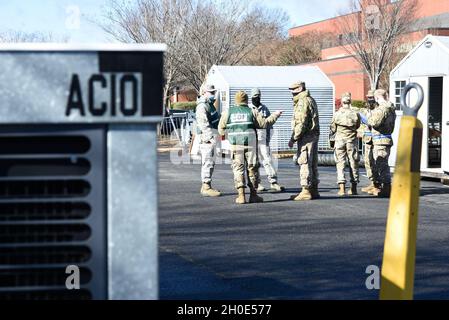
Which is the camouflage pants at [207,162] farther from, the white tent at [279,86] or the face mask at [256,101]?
the white tent at [279,86]

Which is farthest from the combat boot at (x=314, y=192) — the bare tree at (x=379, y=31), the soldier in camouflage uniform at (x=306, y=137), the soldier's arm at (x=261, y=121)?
the bare tree at (x=379, y=31)

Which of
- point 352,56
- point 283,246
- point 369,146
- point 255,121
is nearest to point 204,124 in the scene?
point 255,121

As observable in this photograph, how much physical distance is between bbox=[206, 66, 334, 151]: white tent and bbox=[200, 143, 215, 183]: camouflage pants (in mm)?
12864

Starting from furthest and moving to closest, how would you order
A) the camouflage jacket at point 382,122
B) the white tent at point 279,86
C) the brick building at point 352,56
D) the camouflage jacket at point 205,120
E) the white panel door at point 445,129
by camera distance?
1. the brick building at point 352,56
2. the white tent at point 279,86
3. the white panel door at point 445,129
4. the camouflage jacket at point 205,120
5. the camouflage jacket at point 382,122

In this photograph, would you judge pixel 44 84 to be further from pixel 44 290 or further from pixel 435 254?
pixel 435 254

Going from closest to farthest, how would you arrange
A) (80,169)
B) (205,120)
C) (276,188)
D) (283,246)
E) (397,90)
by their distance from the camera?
(80,169)
(283,246)
(205,120)
(276,188)
(397,90)

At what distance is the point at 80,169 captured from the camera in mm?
2400

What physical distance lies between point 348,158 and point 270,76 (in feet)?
47.7

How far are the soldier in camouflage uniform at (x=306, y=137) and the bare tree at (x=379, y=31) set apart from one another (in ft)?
92.3

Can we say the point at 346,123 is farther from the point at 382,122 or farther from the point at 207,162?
the point at 207,162

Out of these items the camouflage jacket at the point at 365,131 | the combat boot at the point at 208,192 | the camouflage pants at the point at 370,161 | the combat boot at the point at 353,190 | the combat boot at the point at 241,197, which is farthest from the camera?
the camouflage jacket at the point at 365,131

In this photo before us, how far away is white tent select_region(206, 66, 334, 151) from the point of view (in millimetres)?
29641

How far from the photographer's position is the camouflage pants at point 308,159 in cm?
1499

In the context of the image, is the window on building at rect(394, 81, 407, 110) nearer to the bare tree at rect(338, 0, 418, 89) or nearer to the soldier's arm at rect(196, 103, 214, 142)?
the soldier's arm at rect(196, 103, 214, 142)
